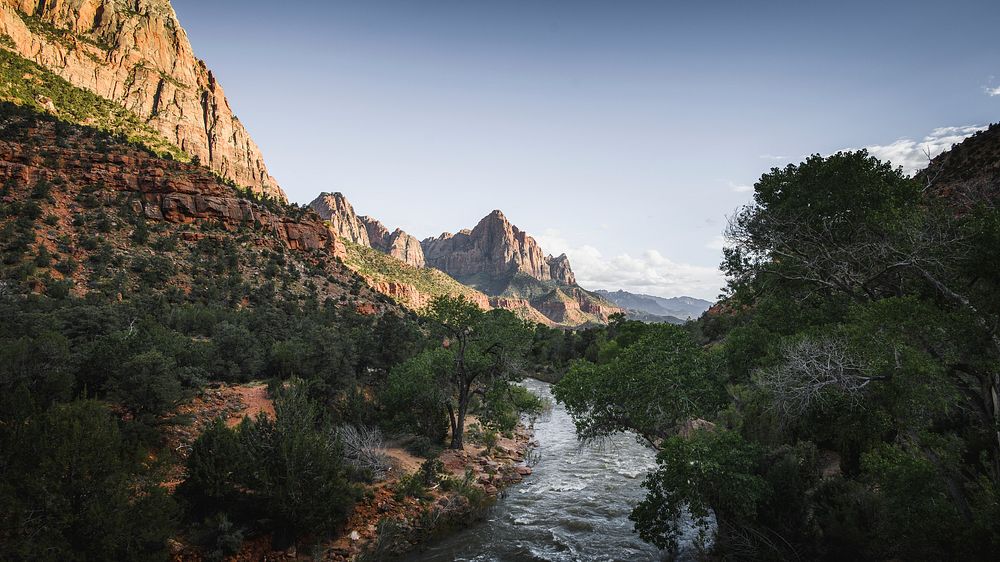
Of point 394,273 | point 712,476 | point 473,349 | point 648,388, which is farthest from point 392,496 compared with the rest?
point 394,273

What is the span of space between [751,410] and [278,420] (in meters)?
15.6

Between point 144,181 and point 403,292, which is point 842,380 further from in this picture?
point 403,292

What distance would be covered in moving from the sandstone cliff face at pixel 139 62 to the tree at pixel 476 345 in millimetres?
79091

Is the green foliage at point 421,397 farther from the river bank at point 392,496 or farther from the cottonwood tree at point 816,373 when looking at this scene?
the cottonwood tree at point 816,373

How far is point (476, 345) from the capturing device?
20.3m

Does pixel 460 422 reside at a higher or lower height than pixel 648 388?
lower

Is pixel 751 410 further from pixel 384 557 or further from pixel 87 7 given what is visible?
pixel 87 7

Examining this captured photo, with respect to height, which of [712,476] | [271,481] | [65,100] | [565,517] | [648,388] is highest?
[65,100]

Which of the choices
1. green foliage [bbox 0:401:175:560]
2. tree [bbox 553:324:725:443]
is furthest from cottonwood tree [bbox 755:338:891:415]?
green foliage [bbox 0:401:175:560]

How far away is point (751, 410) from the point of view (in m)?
A: 14.8

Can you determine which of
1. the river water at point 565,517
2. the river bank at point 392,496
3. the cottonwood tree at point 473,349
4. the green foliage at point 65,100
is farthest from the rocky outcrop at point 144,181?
the river water at point 565,517

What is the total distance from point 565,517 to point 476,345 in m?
8.51

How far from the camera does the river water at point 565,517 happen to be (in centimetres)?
1198

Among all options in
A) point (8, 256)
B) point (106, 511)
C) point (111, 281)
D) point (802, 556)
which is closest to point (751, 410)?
point (802, 556)
